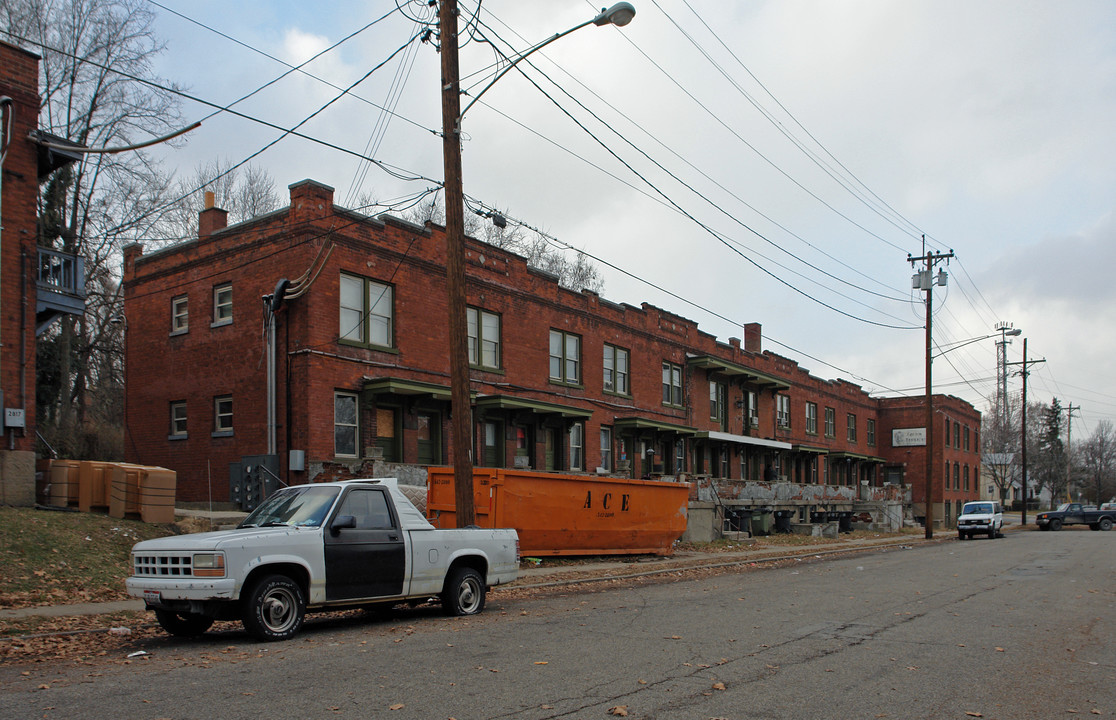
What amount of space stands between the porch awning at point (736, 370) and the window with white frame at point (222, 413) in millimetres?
20033

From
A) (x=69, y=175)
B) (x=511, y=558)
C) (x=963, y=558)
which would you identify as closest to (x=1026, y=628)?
(x=511, y=558)

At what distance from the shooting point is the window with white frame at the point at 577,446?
30828 millimetres

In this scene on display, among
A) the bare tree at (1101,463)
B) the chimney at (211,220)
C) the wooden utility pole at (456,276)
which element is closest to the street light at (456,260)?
the wooden utility pole at (456,276)

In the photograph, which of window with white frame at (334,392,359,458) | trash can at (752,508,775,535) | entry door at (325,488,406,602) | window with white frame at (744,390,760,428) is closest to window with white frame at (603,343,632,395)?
trash can at (752,508,775,535)

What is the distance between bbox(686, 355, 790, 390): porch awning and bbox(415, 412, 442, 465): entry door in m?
15.8

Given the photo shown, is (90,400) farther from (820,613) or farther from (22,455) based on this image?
(820,613)

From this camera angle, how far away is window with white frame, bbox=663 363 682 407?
122 feet

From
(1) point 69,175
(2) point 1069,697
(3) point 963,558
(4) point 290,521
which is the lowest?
(3) point 963,558

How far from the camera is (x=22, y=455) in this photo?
57.7ft

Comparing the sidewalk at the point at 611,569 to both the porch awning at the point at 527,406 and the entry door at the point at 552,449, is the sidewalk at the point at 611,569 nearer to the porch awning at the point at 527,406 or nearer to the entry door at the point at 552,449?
the porch awning at the point at 527,406

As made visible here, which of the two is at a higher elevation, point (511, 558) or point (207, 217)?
point (207, 217)

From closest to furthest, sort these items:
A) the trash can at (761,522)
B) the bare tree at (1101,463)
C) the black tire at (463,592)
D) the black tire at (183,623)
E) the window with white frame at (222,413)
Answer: the black tire at (183,623) < the black tire at (463,592) < the window with white frame at (222,413) < the trash can at (761,522) < the bare tree at (1101,463)

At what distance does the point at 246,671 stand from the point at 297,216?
1655 centimetres

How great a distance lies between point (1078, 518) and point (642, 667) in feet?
173
